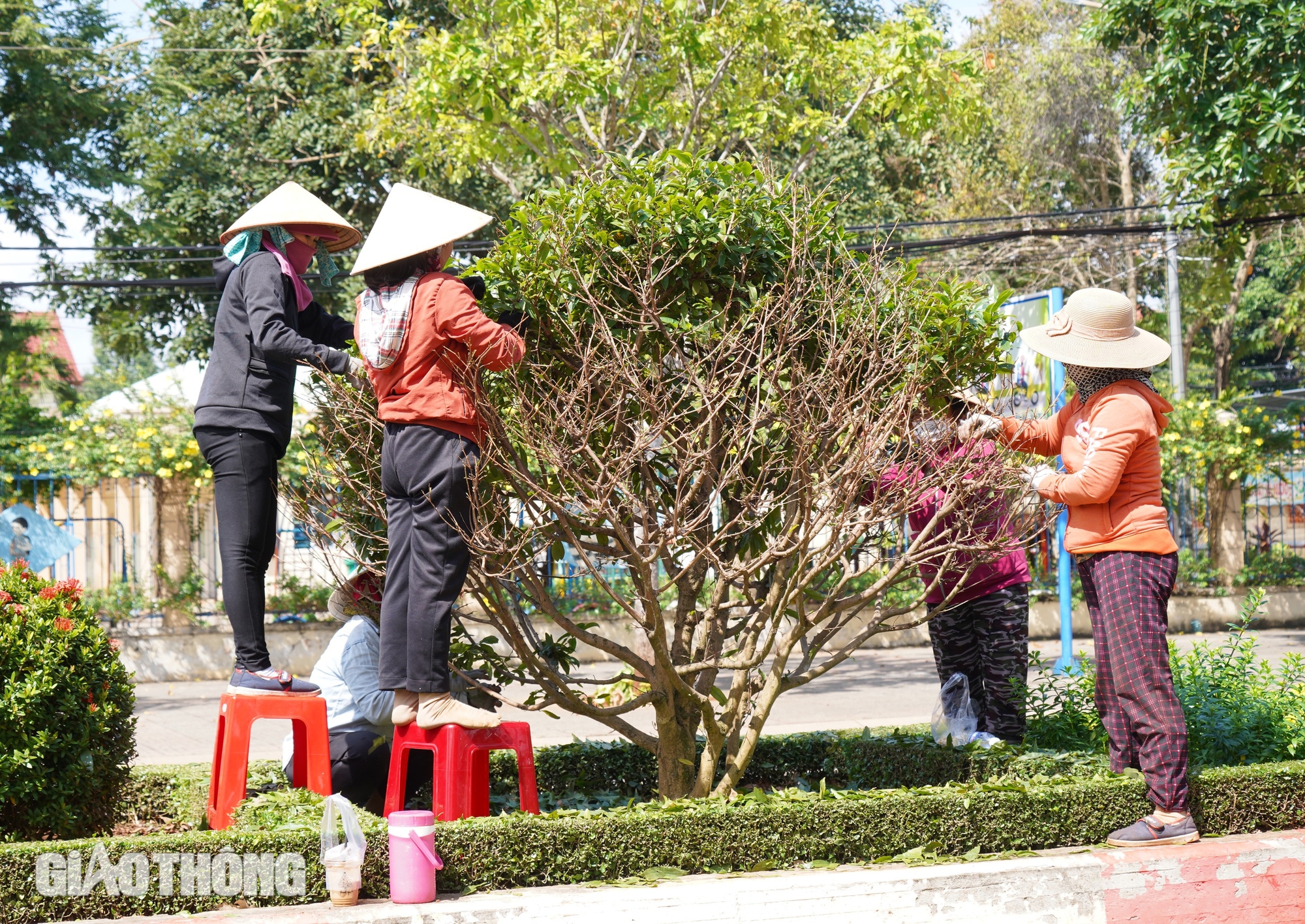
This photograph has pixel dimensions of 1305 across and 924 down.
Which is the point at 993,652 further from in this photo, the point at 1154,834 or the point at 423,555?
the point at 423,555

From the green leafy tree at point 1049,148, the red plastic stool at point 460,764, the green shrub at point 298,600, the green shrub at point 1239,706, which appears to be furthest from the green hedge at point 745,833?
the green leafy tree at point 1049,148

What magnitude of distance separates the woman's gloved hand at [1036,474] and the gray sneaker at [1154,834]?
49.7 inches

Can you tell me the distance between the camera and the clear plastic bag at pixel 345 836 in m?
3.47

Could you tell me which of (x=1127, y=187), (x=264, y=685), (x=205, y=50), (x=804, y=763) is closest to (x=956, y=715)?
(x=804, y=763)

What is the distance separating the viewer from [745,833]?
387cm

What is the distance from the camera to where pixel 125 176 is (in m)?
16.6

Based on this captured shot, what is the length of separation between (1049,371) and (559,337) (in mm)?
5298

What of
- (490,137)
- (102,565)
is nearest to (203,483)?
(102,565)

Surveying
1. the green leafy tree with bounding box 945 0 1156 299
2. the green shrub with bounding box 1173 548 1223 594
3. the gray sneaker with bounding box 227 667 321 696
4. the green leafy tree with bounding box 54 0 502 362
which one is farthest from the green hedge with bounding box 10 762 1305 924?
the green leafy tree with bounding box 945 0 1156 299

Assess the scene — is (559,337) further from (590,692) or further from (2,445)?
(2,445)

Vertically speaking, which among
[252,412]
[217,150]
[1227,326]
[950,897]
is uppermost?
[217,150]

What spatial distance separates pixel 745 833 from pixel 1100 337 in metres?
2.35

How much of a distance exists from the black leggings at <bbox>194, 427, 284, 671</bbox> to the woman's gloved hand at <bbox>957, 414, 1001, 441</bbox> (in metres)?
2.71

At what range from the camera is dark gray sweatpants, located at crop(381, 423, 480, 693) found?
403cm
